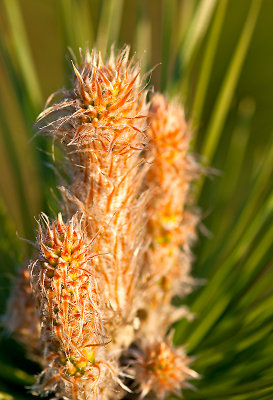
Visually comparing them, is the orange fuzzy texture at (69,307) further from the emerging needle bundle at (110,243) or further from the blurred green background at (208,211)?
the blurred green background at (208,211)

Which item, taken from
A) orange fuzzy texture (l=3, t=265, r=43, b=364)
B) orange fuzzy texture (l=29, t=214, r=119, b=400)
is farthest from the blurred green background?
orange fuzzy texture (l=29, t=214, r=119, b=400)

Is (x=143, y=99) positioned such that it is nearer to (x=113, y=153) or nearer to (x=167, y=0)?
(x=113, y=153)

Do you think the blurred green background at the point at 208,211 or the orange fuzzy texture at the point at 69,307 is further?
the blurred green background at the point at 208,211

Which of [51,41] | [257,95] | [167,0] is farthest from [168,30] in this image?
[51,41]

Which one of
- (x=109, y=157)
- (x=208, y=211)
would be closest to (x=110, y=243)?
(x=109, y=157)

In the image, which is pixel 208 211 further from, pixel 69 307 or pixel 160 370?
pixel 69 307

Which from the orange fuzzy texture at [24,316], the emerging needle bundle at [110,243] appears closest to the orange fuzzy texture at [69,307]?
the emerging needle bundle at [110,243]

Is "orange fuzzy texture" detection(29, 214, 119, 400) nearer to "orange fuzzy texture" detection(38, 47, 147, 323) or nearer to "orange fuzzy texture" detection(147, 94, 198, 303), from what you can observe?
"orange fuzzy texture" detection(38, 47, 147, 323)
